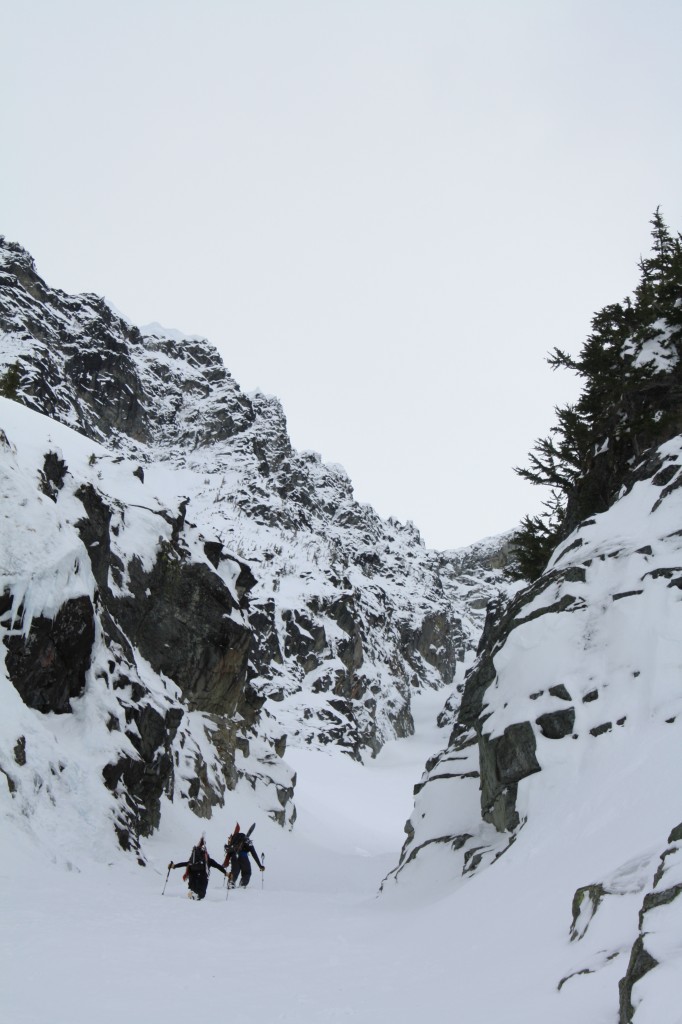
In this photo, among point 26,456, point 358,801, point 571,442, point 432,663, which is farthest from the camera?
point 432,663

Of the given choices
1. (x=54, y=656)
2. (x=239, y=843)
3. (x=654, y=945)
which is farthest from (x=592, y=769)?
(x=54, y=656)

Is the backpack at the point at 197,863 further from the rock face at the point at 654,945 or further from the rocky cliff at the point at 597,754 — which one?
the rock face at the point at 654,945

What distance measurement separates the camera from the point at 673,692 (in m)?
9.75

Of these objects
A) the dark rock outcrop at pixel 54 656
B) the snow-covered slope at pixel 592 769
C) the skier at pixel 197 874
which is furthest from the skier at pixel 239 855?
the dark rock outcrop at pixel 54 656

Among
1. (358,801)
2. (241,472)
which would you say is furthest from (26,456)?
(241,472)

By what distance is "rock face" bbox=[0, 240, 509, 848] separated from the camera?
17.7 m

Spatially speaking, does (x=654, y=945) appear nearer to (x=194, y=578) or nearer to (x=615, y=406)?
(x=615, y=406)

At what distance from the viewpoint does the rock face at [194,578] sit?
17.7 m

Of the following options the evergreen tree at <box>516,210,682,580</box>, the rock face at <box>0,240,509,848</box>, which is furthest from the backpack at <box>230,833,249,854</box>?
the evergreen tree at <box>516,210,682,580</box>

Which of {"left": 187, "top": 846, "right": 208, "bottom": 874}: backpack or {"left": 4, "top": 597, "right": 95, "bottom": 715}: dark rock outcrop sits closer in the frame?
{"left": 187, "top": 846, "right": 208, "bottom": 874}: backpack

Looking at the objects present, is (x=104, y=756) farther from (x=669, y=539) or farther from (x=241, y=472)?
(x=241, y=472)

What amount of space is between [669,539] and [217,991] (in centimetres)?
1032

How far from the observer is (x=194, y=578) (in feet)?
90.5

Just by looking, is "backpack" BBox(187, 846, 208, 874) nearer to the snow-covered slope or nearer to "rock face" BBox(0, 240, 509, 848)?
"rock face" BBox(0, 240, 509, 848)
